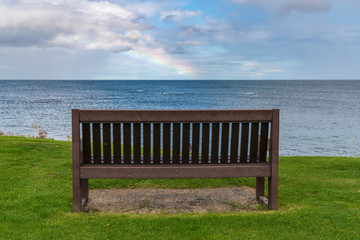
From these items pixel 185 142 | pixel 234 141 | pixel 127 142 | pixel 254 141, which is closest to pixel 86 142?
pixel 127 142

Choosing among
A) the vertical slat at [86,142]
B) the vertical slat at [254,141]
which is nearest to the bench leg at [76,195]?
the vertical slat at [86,142]

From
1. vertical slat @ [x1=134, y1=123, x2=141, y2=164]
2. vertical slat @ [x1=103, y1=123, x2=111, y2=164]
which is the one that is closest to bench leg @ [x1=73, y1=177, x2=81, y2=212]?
vertical slat @ [x1=103, y1=123, x2=111, y2=164]

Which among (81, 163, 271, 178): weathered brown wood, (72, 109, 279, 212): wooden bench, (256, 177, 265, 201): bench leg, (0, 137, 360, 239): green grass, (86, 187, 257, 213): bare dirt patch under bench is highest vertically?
(72, 109, 279, 212): wooden bench

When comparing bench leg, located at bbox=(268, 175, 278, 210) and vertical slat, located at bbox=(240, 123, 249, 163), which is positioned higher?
vertical slat, located at bbox=(240, 123, 249, 163)

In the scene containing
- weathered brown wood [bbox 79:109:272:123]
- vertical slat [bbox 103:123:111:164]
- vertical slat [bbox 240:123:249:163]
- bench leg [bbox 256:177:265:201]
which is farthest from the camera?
bench leg [bbox 256:177:265:201]

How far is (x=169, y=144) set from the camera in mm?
4570

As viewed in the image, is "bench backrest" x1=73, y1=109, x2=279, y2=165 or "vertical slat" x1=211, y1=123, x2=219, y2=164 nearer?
"bench backrest" x1=73, y1=109, x2=279, y2=165

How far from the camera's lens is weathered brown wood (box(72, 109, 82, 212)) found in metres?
4.33

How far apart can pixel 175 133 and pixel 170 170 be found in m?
0.51

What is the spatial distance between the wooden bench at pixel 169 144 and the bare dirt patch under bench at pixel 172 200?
1.86 ft

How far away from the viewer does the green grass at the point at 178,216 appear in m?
3.79

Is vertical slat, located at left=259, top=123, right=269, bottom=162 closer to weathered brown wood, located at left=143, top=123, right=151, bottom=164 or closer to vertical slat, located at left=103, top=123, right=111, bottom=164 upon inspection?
weathered brown wood, located at left=143, top=123, right=151, bottom=164

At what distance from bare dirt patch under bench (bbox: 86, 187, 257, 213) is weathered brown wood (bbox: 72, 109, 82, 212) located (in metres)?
0.36

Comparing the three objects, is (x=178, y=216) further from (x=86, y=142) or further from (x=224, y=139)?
(x=86, y=142)
